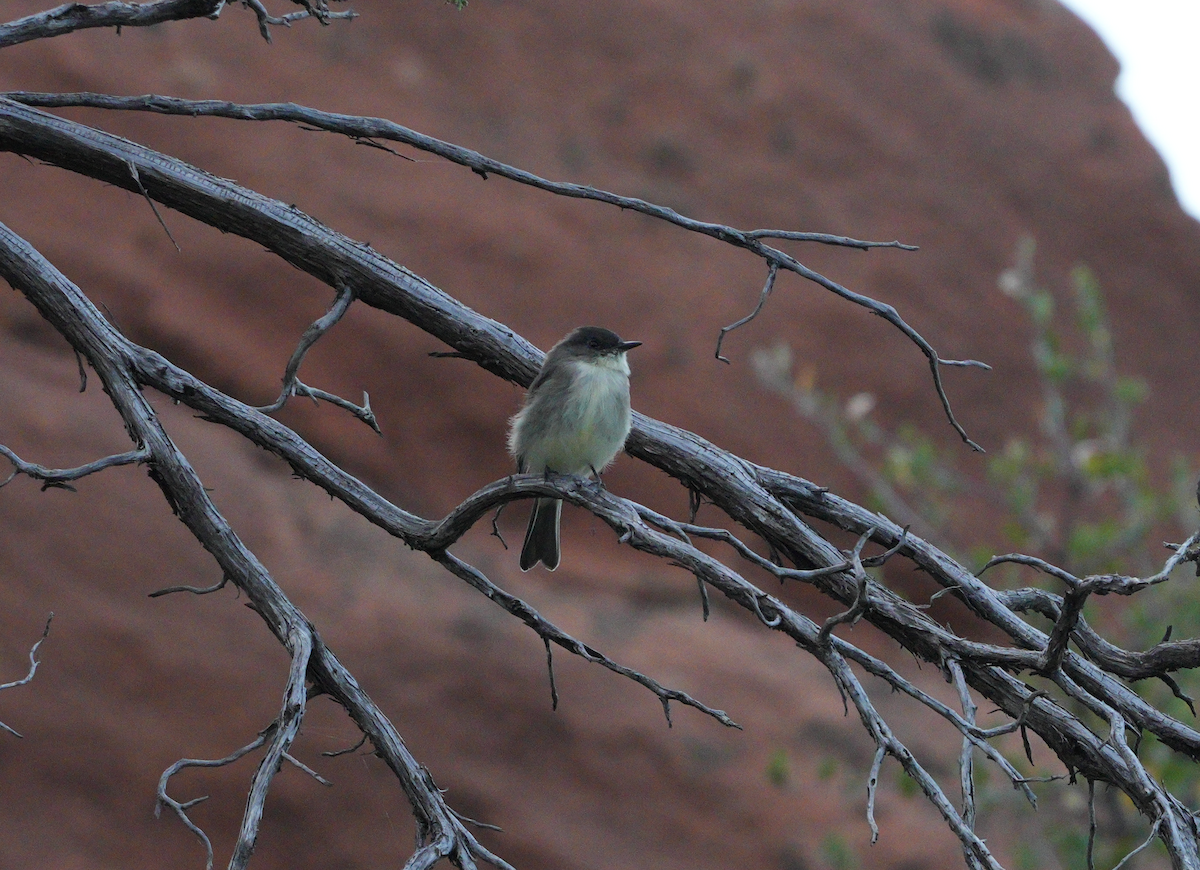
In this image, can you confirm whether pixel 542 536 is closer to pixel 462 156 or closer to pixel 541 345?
pixel 462 156

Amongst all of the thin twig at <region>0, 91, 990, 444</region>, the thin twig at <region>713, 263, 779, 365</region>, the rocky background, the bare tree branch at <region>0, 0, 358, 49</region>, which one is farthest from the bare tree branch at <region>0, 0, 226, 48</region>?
the rocky background

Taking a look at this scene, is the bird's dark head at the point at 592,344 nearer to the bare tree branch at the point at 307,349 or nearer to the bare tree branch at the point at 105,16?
the bare tree branch at the point at 307,349

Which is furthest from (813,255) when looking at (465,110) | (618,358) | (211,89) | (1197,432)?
(618,358)

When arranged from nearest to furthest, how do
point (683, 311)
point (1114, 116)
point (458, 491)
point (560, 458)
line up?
1. point (560, 458)
2. point (458, 491)
3. point (683, 311)
4. point (1114, 116)

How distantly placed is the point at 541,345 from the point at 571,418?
399 inches

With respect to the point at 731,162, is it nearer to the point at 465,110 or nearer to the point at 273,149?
the point at 465,110

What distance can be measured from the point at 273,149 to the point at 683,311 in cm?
531

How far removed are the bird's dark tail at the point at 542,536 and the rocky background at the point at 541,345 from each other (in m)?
3.55

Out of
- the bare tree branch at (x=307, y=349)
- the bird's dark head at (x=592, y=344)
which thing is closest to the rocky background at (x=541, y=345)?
the bird's dark head at (x=592, y=344)

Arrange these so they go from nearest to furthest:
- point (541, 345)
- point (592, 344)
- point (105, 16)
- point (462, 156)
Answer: point (105, 16)
point (462, 156)
point (592, 344)
point (541, 345)

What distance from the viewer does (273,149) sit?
14664mm

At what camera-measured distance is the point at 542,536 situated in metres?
5.27

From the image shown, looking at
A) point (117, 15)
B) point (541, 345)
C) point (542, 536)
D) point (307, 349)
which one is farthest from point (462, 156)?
point (541, 345)

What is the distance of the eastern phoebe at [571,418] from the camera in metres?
4.65
